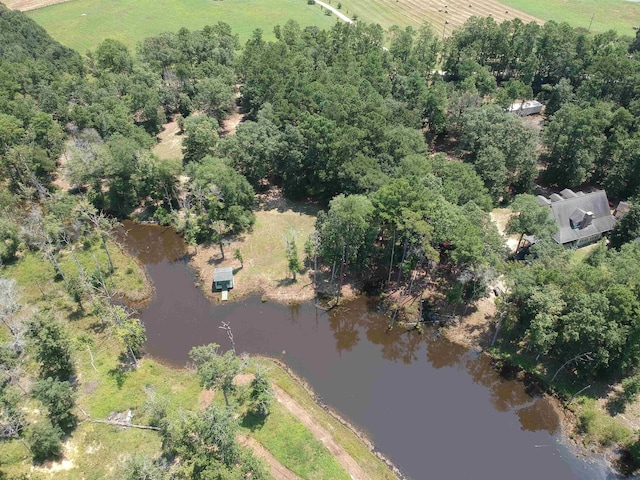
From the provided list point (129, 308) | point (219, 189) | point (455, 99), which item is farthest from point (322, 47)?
point (129, 308)

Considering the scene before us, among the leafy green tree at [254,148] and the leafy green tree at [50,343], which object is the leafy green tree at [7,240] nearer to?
the leafy green tree at [50,343]

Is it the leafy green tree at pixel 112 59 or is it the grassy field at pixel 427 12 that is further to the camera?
the grassy field at pixel 427 12

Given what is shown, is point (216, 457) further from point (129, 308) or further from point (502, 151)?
point (502, 151)

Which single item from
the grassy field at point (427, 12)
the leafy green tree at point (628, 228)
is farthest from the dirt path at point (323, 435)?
the grassy field at point (427, 12)

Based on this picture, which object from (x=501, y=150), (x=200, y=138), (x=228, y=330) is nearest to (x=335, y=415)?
(x=228, y=330)

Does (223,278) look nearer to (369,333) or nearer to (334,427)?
(369,333)
